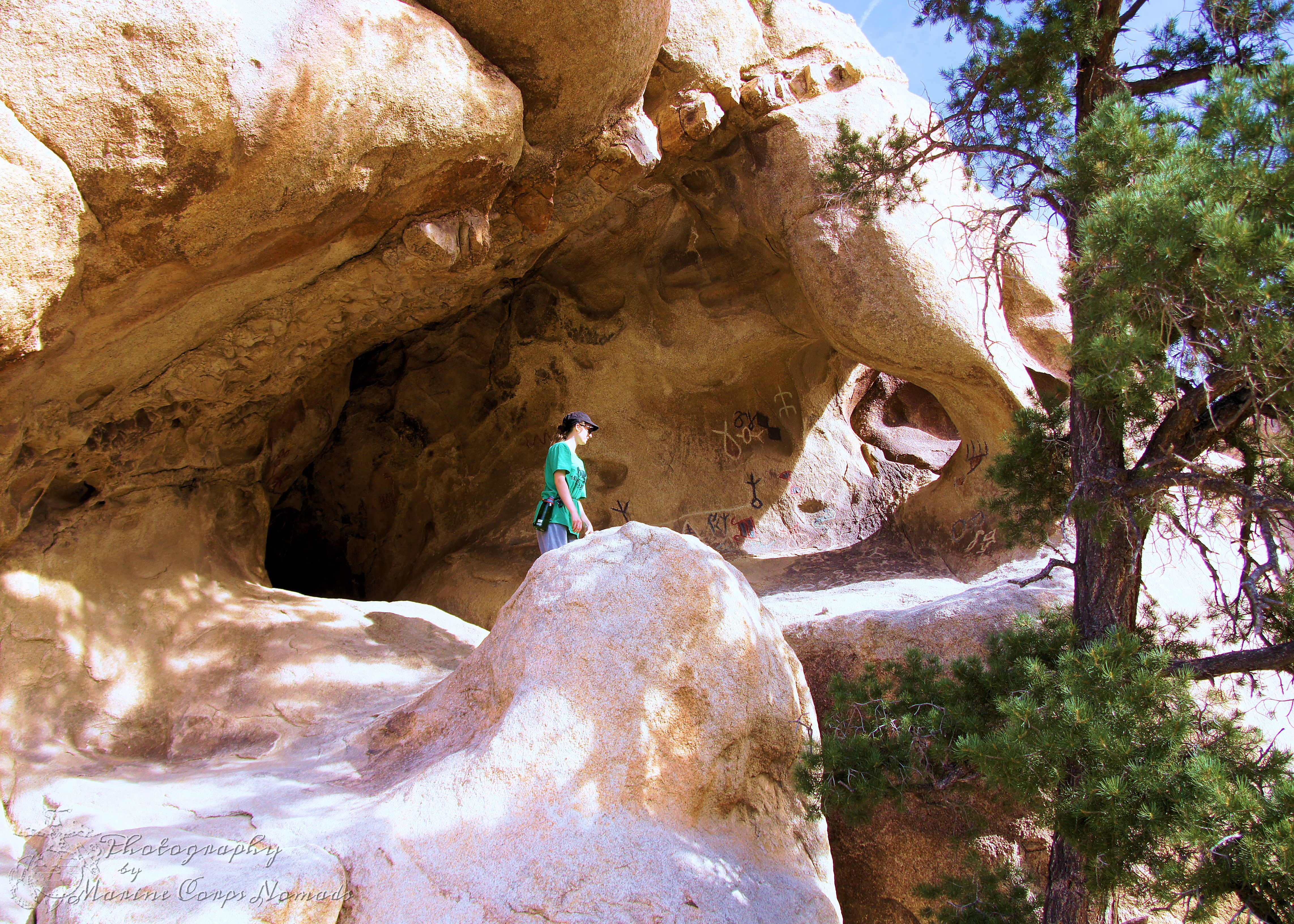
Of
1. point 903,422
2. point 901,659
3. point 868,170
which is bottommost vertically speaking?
point 901,659

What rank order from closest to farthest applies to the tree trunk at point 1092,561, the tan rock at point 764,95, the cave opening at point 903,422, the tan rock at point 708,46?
the tree trunk at point 1092,561 < the tan rock at point 708,46 < the tan rock at point 764,95 < the cave opening at point 903,422

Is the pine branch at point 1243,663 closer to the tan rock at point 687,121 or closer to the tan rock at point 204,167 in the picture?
the tan rock at point 204,167

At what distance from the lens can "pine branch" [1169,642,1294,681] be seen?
2.03 m

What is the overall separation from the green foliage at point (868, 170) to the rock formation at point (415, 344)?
371 mm

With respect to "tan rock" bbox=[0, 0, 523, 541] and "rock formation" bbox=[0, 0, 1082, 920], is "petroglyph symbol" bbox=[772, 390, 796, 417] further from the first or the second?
"tan rock" bbox=[0, 0, 523, 541]

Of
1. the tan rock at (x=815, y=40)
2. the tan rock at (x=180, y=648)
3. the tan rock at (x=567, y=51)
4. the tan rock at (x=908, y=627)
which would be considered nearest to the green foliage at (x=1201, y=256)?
the tan rock at (x=908, y=627)

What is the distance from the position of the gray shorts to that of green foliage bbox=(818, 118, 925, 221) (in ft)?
6.31

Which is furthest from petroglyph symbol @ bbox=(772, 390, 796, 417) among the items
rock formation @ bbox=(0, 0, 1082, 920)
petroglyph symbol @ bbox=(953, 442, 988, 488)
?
petroglyph symbol @ bbox=(953, 442, 988, 488)

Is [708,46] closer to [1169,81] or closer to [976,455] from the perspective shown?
[1169,81]

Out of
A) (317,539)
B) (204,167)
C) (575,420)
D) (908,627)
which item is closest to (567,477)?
(575,420)

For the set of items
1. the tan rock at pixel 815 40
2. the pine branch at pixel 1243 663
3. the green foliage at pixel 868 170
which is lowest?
the pine branch at pixel 1243 663

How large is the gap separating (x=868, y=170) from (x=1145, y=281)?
175 cm

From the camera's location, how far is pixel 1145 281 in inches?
74.1

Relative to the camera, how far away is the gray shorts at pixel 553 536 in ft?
13.4
